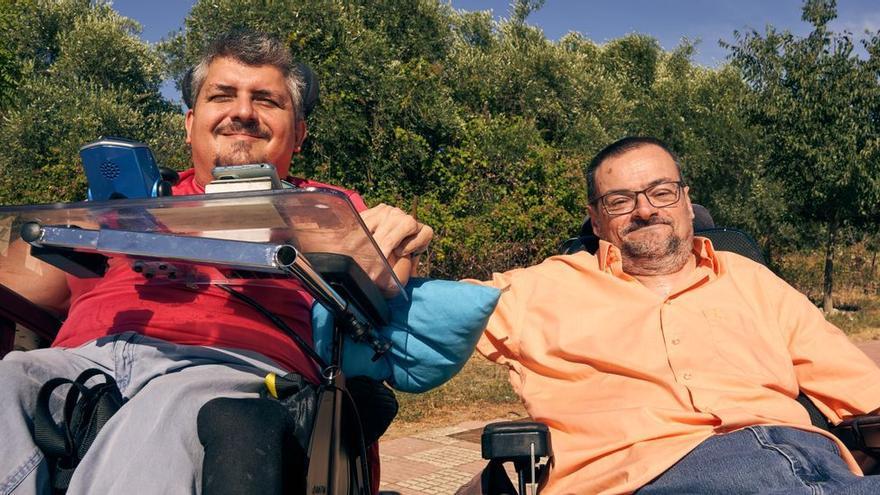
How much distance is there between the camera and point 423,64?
12.6 metres

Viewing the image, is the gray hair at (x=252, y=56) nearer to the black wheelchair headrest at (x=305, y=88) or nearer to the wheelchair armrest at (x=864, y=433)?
the black wheelchair headrest at (x=305, y=88)

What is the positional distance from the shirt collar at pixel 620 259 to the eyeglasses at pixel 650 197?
0.14 metres

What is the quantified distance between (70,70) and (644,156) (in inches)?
699

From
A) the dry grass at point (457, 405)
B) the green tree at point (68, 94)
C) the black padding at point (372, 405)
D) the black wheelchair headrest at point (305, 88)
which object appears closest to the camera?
the black padding at point (372, 405)

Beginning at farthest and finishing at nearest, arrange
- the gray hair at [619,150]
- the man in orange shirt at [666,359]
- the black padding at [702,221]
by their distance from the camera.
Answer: the black padding at [702,221]
the gray hair at [619,150]
the man in orange shirt at [666,359]

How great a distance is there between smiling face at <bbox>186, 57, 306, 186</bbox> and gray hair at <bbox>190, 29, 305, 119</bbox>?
0.07 feet

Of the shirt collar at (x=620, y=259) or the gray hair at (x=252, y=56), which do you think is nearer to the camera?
the gray hair at (x=252, y=56)

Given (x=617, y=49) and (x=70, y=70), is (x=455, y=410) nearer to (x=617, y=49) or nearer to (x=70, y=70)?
(x=70, y=70)

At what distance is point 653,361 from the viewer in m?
2.57

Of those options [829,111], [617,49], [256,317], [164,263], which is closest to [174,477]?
[164,263]

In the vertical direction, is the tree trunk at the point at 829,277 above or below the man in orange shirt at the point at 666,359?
above

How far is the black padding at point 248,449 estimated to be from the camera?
56.4 inches

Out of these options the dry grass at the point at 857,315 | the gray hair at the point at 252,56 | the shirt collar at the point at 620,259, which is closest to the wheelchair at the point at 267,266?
the gray hair at the point at 252,56

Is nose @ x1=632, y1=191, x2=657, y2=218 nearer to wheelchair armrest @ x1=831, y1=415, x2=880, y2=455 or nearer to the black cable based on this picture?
wheelchair armrest @ x1=831, y1=415, x2=880, y2=455
